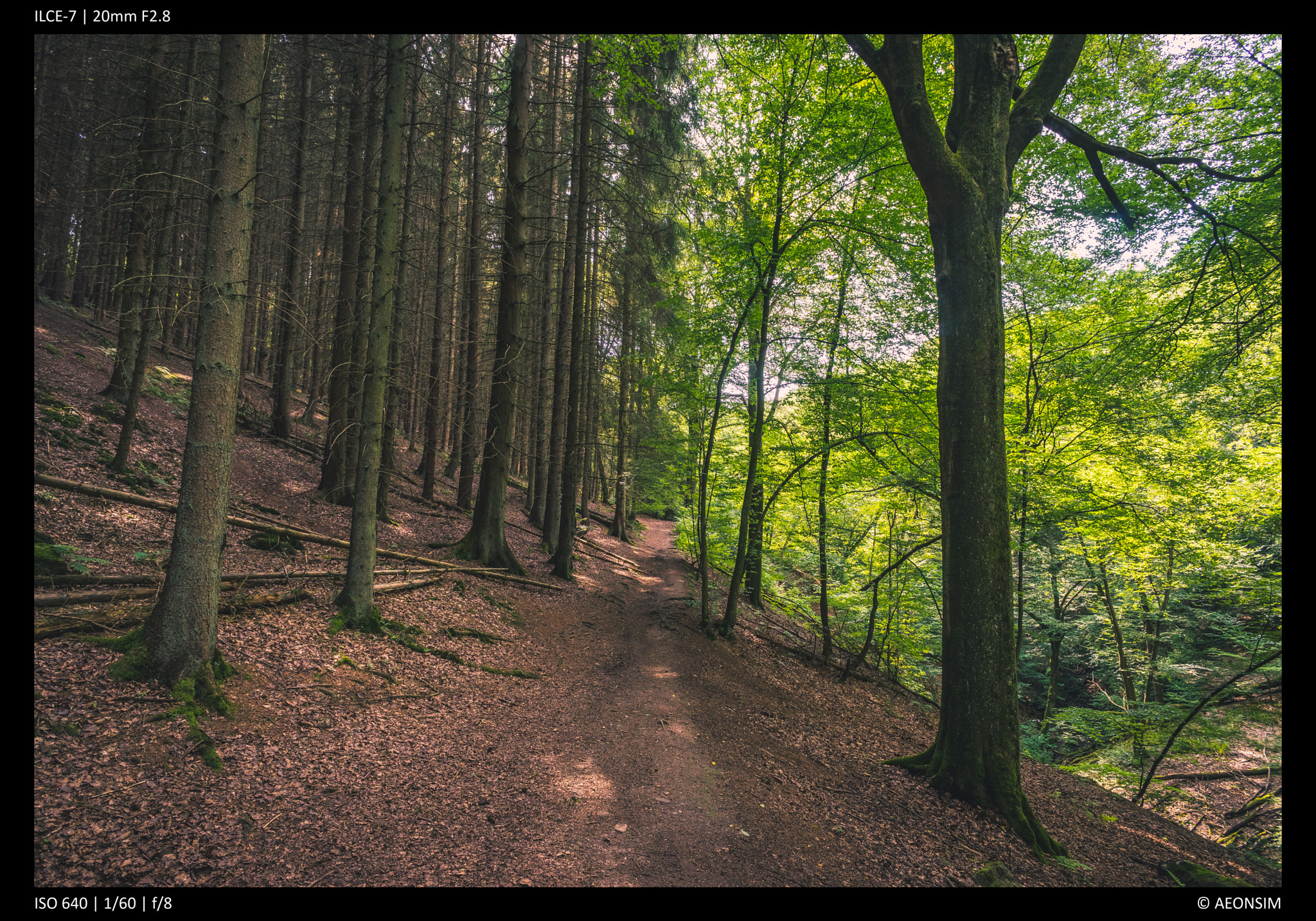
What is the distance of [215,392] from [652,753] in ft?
18.1

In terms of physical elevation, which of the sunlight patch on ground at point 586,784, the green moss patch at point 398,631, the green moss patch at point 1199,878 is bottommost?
the green moss patch at point 1199,878

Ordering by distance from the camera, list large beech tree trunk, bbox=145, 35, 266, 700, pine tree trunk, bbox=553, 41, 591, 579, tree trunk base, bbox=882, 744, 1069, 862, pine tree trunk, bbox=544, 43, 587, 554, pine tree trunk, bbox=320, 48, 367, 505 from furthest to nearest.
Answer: pine tree trunk, bbox=544, 43, 587, 554, pine tree trunk, bbox=553, 41, 591, 579, pine tree trunk, bbox=320, 48, 367, 505, tree trunk base, bbox=882, 744, 1069, 862, large beech tree trunk, bbox=145, 35, 266, 700

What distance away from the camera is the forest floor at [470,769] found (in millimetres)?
→ 3285

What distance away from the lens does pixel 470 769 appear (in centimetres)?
473

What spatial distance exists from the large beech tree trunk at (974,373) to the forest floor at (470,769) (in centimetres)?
72

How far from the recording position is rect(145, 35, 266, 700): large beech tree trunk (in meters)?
4.54

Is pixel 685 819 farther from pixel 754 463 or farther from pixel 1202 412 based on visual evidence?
pixel 1202 412

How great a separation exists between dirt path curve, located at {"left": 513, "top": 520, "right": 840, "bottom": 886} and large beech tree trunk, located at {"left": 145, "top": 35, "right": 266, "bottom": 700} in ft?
11.5

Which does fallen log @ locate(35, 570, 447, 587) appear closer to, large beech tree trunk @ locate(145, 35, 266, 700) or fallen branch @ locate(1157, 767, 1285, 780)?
large beech tree trunk @ locate(145, 35, 266, 700)

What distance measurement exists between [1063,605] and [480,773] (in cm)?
1759

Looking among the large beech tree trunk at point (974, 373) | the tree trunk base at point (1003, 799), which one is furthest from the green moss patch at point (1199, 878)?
the large beech tree trunk at point (974, 373)

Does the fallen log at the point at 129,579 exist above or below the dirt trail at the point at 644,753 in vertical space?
above

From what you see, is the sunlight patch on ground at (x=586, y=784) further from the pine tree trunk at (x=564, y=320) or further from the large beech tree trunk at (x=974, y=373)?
the pine tree trunk at (x=564, y=320)

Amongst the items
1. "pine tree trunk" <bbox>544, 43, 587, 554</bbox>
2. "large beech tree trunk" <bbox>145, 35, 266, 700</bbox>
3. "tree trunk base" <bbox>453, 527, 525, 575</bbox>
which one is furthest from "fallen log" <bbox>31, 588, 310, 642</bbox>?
"pine tree trunk" <bbox>544, 43, 587, 554</bbox>
